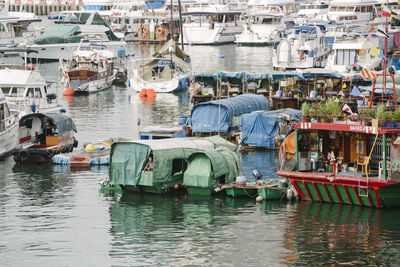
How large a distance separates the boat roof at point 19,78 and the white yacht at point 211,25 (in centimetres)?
9948

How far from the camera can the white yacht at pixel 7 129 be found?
5294 cm

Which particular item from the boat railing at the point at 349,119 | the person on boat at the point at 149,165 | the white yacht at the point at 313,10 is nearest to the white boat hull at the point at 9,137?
the person on boat at the point at 149,165

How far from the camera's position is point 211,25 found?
162 meters

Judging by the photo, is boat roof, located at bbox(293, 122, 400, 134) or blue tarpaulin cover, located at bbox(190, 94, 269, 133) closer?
boat roof, located at bbox(293, 122, 400, 134)

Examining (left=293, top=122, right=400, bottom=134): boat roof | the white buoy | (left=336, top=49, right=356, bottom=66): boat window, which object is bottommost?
the white buoy

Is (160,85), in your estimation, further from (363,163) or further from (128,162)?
(363,163)

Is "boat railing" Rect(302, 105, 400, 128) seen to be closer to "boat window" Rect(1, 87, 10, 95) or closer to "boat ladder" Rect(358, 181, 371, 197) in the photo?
"boat ladder" Rect(358, 181, 371, 197)

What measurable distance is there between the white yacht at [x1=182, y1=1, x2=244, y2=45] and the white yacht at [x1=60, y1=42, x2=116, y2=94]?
60.7 metres

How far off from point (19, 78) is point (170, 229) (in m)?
26.4

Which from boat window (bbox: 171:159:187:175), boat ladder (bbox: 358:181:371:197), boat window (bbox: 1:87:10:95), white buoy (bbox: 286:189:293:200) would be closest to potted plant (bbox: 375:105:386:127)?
boat ladder (bbox: 358:181:371:197)

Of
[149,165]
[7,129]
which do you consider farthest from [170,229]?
[7,129]

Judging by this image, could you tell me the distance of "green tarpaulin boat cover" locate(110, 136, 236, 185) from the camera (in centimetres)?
4291

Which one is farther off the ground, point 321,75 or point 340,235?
point 321,75

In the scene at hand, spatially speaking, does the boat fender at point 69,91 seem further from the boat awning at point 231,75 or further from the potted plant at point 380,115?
the potted plant at point 380,115
